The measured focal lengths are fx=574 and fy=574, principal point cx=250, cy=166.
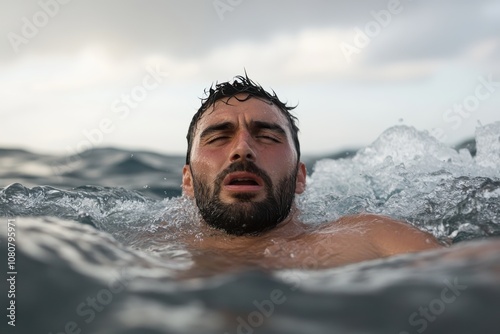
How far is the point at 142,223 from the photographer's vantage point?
474 centimetres

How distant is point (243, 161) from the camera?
3.65 metres

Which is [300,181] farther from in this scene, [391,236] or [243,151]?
[391,236]

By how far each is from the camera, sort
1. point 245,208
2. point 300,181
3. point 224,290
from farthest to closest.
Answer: point 300,181
point 245,208
point 224,290

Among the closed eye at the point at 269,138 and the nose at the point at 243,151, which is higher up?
the closed eye at the point at 269,138

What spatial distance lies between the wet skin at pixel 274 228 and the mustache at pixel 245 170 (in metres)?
0.03

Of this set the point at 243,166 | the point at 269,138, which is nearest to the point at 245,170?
the point at 243,166

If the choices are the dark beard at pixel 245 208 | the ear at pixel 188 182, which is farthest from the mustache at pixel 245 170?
the ear at pixel 188 182

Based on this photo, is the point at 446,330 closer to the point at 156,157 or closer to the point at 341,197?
the point at 341,197

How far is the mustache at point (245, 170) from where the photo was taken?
3.64 meters

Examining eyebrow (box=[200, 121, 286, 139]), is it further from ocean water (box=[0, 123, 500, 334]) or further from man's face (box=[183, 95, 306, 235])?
ocean water (box=[0, 123, 500, 334])

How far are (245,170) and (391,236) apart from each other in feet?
3.26

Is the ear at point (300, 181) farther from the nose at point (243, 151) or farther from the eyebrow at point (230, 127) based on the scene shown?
the nose at point (243, 151)

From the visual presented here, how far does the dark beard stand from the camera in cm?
362

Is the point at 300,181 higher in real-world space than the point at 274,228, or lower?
higher
